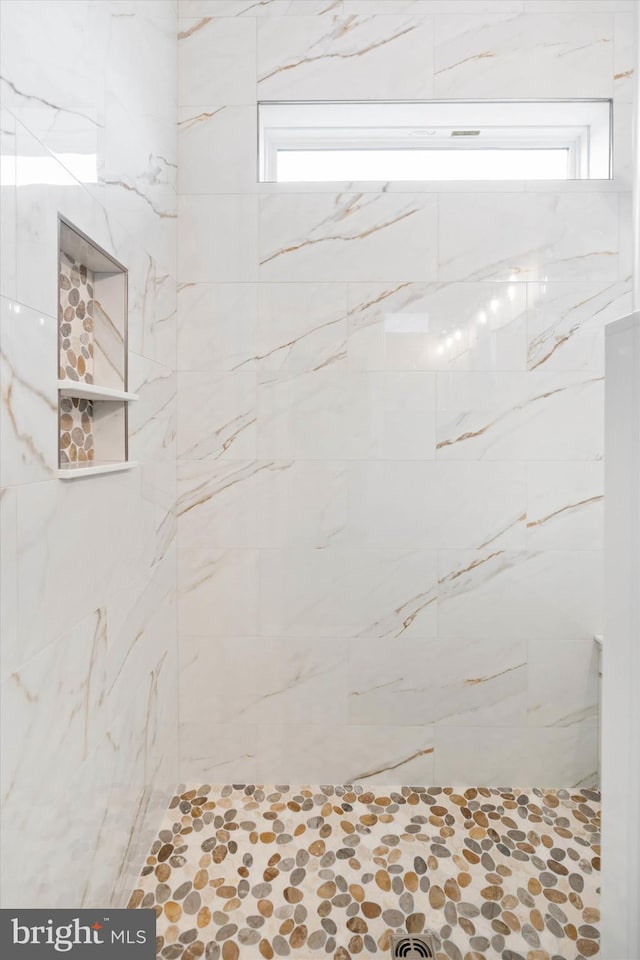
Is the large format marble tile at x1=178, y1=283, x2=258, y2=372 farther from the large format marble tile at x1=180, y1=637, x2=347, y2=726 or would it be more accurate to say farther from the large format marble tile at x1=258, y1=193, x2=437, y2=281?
the large format marble tile at x1=180, y1=637, x2=347, y2=726

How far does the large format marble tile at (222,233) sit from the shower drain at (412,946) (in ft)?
6.24

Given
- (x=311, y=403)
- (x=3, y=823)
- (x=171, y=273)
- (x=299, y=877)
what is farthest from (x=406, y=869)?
(x=171, y=273)

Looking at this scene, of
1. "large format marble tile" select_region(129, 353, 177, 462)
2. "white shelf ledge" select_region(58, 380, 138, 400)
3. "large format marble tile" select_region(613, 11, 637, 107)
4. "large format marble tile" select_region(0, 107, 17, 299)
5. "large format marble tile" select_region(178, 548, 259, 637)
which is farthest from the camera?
"large format marble tile" select_region(178, 548, 259, 637)

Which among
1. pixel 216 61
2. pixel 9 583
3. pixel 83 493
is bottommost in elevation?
pixel 9 583

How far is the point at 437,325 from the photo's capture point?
1.97 m

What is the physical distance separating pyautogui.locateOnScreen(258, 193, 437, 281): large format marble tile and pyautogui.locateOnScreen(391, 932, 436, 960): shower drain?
184 cm

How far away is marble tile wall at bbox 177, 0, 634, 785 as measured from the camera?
1.95 meters

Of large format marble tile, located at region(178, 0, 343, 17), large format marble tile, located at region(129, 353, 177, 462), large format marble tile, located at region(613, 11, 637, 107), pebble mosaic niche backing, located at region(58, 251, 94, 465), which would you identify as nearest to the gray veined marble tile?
pebble mosaic niche backing, located at region(58, 251, 94, 465)

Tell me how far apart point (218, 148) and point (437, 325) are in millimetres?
932

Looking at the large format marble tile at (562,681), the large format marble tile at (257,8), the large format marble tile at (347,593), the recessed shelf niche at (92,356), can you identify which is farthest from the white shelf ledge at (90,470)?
the large format marble tile at (257,8)

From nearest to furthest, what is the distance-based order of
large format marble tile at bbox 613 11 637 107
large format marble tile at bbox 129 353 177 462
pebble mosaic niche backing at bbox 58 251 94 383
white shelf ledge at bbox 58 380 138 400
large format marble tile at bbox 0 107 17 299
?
large format marble tile at bbox 0 107 17 299 → white shelf ledge at bbox 58 380 138 400 → pebble mosaic niche backing at bbox 58 251 94 383 → large format marble tile at bbox 129 353 177 462 → large format marble tile at bbox 613 11 637 107

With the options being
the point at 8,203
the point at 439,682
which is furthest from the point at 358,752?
the point at 8,203

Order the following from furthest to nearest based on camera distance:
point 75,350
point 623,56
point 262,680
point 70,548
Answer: point 262,680 < point 623,56 < point 75,350 < point 70,548

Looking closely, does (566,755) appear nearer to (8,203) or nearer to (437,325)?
(437,325)
